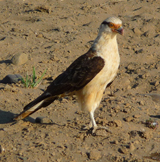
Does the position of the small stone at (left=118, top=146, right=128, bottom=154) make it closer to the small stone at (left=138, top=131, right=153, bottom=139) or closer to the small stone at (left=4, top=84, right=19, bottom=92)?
the small stone at (left=138, top=131, right=153, bottom=139)

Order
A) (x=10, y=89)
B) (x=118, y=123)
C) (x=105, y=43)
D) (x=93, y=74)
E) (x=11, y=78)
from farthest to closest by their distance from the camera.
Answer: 1. (x=11, y=78)
2. (x=10, y=89)
3. (x=118, y=123)
4. (x=105, y=43)
5. (x=93, y=74)

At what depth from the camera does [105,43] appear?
545 cm

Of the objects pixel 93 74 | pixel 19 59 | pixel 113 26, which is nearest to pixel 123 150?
pixel 93 74

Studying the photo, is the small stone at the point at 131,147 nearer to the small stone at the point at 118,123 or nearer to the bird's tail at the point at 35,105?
the small stone at the point at 118,123

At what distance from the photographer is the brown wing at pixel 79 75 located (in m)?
5.34

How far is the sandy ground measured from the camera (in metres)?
5.13

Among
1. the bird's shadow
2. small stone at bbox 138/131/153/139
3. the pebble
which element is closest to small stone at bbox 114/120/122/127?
small stone at bbox 138/131/153/139

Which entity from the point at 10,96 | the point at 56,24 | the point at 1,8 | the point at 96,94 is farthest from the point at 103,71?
the point at 1,8

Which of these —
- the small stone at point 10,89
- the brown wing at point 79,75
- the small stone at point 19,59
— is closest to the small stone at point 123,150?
the brown wing at point 79,75

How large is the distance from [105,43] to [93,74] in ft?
1.73

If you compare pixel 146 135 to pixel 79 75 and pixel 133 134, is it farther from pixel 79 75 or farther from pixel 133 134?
pixel 79 75

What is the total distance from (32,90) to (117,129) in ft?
7.01

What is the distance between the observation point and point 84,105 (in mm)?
5574

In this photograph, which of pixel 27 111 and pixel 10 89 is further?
pixel 10 89
